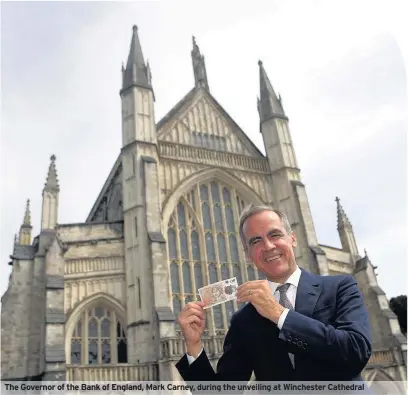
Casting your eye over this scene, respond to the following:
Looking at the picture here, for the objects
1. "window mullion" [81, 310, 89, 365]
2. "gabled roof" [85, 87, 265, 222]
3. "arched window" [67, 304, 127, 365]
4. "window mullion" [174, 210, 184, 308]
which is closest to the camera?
"window mullion" [81, 310, 89, 365]

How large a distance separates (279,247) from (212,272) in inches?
564

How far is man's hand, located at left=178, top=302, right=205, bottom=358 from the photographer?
183cm

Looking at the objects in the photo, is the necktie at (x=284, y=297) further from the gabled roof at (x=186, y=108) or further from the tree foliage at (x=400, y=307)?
the tree foliage at (x=400, y=307)

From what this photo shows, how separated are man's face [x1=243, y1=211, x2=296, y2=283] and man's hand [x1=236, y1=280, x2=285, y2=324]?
0.20 m

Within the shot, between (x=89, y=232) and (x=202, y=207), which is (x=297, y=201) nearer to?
(x=202, y=207)

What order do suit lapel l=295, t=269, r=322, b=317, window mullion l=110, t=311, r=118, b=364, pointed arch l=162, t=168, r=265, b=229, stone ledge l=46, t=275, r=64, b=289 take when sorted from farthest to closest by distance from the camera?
pointed arch l=162, t=168, r=265, b=229, window mullion l=110, t=311, r=118, b=364, stone ledge l=46, t=275, r=64, b=289, suit lapel l=295, t=269, r=322, b=317

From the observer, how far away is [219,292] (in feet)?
5.97

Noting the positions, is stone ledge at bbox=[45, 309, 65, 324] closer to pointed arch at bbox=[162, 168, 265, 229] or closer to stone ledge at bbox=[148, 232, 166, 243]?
stone ledge at bbox=[148, 232, 166, 243]

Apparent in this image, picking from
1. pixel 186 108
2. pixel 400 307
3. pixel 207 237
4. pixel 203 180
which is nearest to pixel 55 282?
pixel 207 237

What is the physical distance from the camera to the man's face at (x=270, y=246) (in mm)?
1799

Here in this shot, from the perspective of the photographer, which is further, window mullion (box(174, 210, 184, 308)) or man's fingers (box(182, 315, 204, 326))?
window mullion (box(174, 210, 184, 308))

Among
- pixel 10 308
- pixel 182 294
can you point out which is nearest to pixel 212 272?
pixel 182 294

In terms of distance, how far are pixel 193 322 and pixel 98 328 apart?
12894mm

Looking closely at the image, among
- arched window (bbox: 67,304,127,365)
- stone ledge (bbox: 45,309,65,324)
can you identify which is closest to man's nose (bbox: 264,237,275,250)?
stone ledge (bbox: 45,309,65,324)
